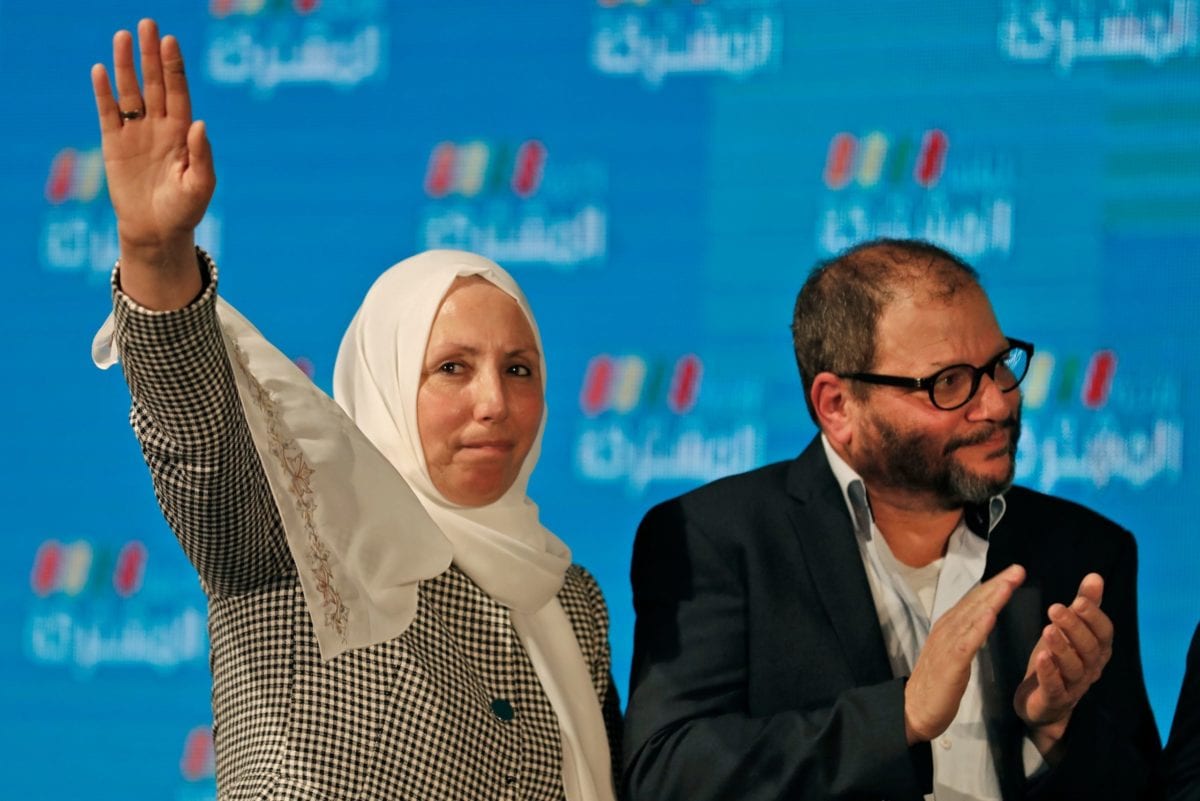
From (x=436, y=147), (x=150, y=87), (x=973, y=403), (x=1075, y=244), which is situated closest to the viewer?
(x=150, y=87)

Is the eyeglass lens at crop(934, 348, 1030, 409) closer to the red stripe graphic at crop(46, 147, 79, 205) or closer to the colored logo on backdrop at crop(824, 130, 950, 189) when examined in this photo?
the colored logo on backdrop at crop(824, 130, 950, 189)

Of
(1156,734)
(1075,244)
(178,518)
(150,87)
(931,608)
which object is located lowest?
(1156,734)

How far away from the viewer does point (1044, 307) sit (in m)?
3.58

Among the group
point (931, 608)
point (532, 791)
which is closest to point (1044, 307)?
point (931, 608)

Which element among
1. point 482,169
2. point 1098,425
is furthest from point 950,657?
point 482,169

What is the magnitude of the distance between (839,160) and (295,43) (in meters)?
1.30

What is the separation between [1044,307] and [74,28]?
92.6 inches

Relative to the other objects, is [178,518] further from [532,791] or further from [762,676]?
[762,676]

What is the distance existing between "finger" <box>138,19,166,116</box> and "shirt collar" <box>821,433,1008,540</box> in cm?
128

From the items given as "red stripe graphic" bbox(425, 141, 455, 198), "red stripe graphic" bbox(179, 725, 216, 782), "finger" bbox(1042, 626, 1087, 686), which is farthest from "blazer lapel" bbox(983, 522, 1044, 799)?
"red stripe graphic" bbox(179, 725, 216, 782)

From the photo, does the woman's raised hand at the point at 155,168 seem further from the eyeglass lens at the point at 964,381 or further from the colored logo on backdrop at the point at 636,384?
the colored logo on backdrop at the point at 636,384

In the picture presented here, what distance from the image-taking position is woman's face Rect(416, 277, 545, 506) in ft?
8.39

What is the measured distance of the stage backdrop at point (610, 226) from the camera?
3553mm

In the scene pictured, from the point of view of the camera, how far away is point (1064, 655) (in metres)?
2.31
